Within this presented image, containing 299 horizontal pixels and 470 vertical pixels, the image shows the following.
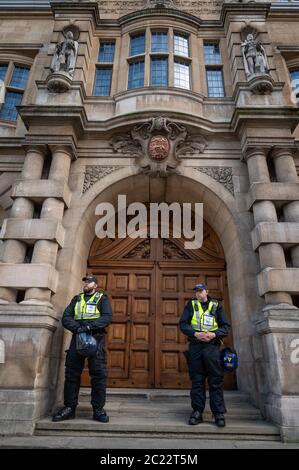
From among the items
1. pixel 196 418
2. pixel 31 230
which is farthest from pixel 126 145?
pixel 196 418

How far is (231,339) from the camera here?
7777 mm

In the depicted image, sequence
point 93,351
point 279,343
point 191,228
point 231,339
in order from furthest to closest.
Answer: point 191,228
point 231,339
point 279,343
point 93,351

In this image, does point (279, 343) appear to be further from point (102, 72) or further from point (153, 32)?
point (153, 32)

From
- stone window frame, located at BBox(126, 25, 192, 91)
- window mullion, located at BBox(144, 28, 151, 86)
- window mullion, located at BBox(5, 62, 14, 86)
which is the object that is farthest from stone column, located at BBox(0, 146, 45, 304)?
window mullion, located at BBox(5, 62, 14, 86)

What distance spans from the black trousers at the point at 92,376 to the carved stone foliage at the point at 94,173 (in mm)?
4127

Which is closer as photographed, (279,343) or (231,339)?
(279,343)

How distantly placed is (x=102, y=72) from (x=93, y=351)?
9029mm

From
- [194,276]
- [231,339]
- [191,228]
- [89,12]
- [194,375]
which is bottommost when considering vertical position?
[194,375]

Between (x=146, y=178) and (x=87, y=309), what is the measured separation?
4.19 meters

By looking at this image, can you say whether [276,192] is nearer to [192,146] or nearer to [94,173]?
[192,146]

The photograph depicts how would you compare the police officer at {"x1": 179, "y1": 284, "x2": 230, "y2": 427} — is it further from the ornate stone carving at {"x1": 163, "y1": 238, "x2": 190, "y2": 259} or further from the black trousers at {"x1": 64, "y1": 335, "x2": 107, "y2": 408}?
the ornate stone carving at {"x1": 163, "y1": 238, "x2": 190, "y2": 259}

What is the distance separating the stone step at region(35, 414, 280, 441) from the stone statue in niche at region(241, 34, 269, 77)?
8673 mm
